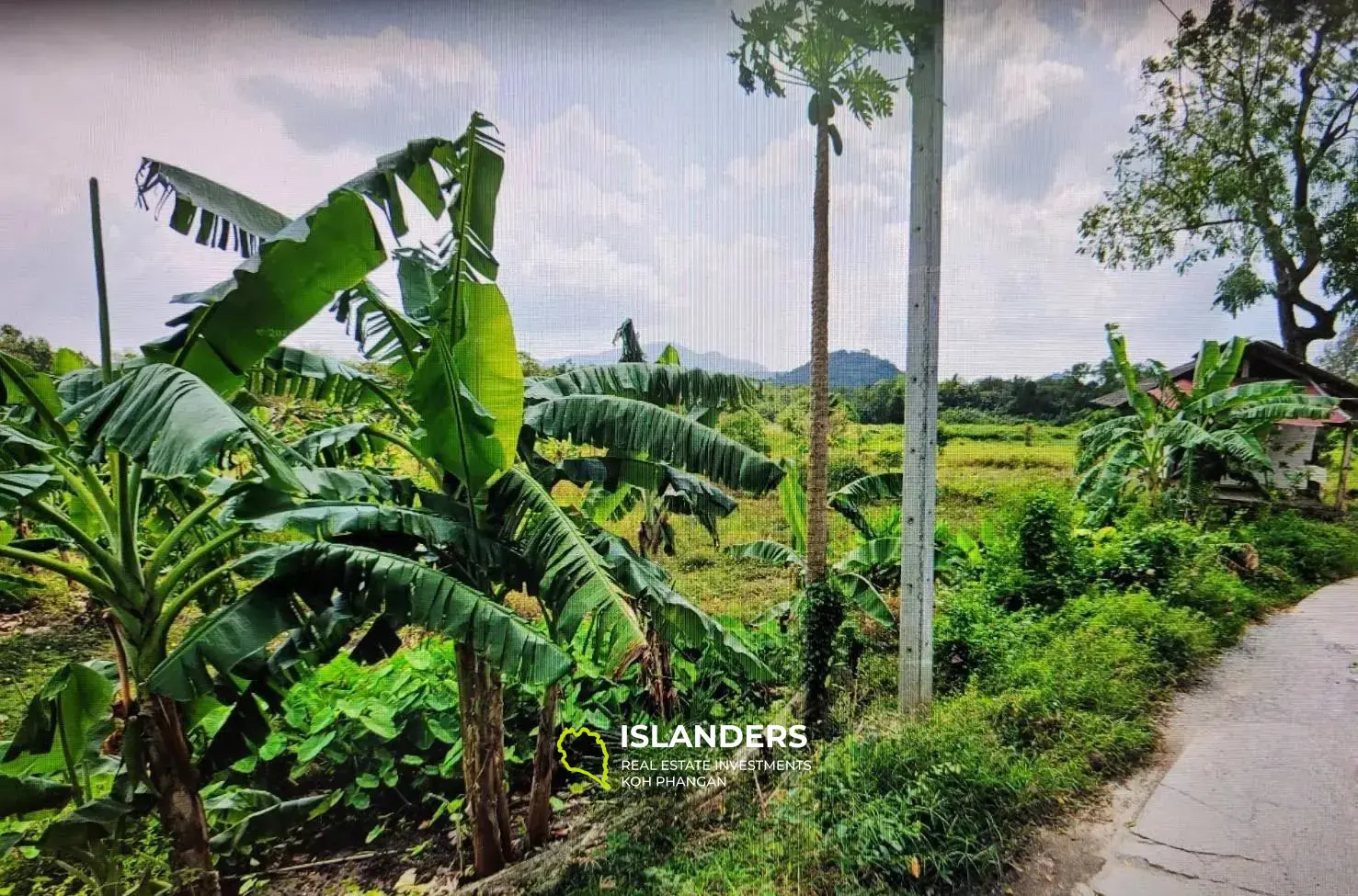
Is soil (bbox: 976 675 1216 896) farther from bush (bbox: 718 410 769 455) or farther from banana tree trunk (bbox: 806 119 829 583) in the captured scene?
bush (bbox: 718 410 769 455)

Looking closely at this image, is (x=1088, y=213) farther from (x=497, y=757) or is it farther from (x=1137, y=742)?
(x=497, y=757)

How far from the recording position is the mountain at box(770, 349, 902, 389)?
60.1 inches

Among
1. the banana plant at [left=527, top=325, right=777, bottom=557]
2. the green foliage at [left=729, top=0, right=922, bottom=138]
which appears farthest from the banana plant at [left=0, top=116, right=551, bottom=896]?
the green foliage at [left=729, top=0, right=922, bottom=138]

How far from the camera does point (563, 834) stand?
4.83 ft

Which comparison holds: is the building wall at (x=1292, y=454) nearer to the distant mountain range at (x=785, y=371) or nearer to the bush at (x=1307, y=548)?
the bush at (x=1307, y=548)

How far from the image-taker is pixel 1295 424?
2.13 m

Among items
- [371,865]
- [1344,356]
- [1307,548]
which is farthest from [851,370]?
[371,865]

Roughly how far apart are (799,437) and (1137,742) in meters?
1.27

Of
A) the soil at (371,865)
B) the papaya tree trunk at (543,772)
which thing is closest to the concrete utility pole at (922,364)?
the papaya tree trunk at (543,772)

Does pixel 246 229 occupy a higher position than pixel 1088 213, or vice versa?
pixel 1088 213

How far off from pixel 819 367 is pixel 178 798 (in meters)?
1.77

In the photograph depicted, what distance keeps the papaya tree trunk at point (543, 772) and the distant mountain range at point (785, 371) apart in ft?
3.21

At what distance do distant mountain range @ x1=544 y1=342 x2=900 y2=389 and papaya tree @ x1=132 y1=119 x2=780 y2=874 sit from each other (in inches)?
10.3

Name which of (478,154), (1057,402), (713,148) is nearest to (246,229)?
(478,154)
